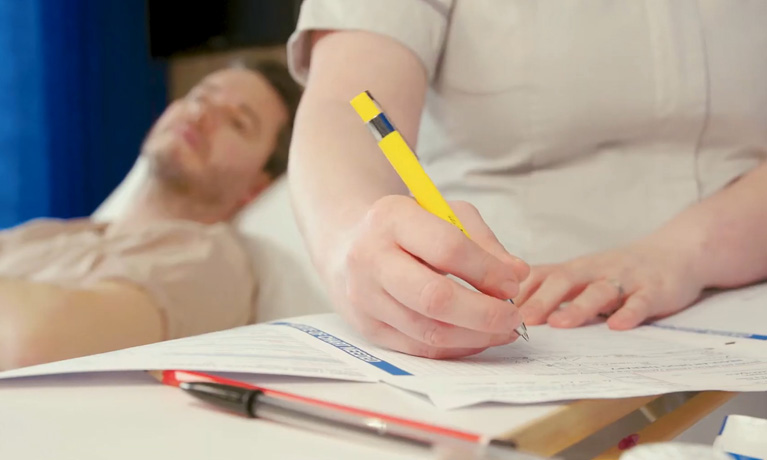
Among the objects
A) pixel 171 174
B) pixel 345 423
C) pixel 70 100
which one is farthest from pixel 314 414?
pixel 70 100

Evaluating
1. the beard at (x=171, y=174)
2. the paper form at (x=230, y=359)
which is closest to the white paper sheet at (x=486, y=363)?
the paper form at (x=230, y=359)

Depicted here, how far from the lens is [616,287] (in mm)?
550

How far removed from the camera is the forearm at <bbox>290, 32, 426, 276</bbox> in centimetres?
48

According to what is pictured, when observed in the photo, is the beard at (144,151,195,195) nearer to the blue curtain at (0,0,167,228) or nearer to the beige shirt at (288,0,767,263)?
the blue curtain at (0,0,167,228)

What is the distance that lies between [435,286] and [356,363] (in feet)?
0.21

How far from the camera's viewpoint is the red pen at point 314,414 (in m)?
0.28

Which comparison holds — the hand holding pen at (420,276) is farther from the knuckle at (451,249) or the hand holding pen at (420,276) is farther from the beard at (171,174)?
the beard at (171,174)

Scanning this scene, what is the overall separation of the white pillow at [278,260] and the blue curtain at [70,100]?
3.34 ft

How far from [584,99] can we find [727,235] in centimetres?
17

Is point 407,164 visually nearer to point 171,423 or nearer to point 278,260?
point 171,423

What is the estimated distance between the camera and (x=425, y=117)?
757 mm

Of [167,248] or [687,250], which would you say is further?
[167,248]

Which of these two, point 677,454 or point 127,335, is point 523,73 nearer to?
point 677,454

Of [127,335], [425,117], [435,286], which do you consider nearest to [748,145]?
[425,117]
